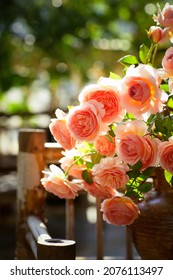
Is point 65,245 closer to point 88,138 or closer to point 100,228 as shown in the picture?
point 88,138

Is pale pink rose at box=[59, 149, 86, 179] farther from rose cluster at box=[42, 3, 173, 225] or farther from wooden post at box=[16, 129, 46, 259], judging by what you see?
wooden post at box=[16, 129, 46, 259]

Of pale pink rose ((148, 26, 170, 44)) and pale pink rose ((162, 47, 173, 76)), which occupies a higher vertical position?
pale pink rose ((148, 26, 170, 44))

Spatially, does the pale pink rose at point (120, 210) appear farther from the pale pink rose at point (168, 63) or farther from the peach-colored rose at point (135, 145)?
the pale pink rose at point (168, 63)

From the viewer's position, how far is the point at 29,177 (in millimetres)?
1649

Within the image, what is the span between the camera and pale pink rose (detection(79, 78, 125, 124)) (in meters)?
0.96

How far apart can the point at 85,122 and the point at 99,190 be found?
171mm

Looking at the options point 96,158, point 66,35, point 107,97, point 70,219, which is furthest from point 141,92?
point 66,35

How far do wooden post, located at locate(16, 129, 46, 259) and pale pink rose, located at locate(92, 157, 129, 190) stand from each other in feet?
2.25

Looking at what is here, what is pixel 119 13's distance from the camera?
22.1ft

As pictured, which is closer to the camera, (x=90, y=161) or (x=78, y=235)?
(x=90, y=161)

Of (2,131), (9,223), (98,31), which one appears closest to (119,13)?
(98,31)

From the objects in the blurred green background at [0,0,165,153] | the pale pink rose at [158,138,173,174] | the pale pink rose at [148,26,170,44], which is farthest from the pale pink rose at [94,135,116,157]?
the blurred green background at [0,0,165,153]

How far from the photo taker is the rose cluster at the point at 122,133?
37.0 inches
